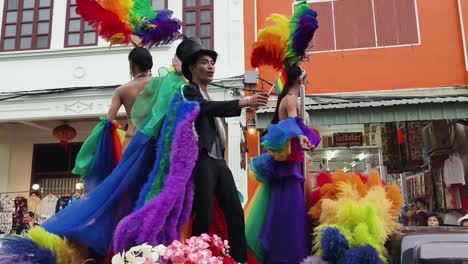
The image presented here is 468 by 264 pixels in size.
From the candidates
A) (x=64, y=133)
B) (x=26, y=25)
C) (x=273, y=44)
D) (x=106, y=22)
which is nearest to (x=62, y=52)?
(x=26, y=25)

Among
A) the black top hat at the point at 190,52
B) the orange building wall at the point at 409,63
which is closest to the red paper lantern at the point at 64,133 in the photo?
the orange building wall at the point at 409,63

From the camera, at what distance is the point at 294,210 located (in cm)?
305

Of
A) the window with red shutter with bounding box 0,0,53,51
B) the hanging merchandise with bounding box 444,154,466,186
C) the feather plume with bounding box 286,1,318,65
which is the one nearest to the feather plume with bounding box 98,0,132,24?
the feather plume with bounding box 286,1,318,65

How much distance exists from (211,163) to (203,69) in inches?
26.4

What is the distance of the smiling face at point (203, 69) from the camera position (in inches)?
124

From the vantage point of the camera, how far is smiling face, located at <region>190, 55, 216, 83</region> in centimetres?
314

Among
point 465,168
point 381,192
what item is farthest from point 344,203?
point 465,168

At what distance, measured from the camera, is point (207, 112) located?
2.82 metres

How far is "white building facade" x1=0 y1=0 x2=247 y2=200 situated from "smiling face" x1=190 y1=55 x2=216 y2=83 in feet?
21.7

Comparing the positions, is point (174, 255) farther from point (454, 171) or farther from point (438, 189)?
point (438, 189)

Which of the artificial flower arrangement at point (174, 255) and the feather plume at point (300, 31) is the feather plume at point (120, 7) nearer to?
the feather plume at point (300, 31)

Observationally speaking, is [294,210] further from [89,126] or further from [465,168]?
[89,126]

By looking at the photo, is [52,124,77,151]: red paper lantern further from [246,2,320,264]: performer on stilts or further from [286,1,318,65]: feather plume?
[286,1,318,65]: feather plume

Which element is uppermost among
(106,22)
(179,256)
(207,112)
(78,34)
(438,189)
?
(78,34)
